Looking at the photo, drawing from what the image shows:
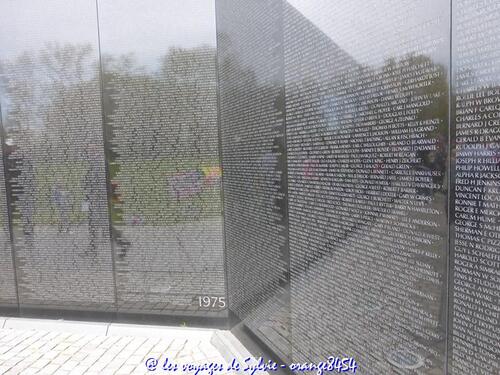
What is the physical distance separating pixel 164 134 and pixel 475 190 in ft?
12.8

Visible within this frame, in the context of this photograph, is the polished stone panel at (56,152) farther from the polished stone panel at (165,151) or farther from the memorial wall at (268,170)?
the polished stone panel at (165,151)

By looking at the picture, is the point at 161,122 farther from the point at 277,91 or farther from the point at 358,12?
the point at 358,12

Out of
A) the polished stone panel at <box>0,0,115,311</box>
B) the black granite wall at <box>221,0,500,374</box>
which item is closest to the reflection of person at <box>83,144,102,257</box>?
the polished stone panel at <box>0,0,115,311</box>

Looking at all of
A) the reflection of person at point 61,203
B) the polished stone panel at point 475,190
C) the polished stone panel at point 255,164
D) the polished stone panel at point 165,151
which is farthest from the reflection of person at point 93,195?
the polished stone panel at point 475,190

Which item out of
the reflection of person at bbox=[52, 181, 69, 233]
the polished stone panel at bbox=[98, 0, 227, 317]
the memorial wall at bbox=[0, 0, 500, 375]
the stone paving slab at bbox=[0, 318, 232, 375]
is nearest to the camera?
the memorial wall at bbox=[0, 0, 500, 375]

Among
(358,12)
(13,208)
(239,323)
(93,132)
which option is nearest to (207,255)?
(239,323)

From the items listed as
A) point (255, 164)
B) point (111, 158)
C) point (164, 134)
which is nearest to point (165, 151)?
point (164, 134)

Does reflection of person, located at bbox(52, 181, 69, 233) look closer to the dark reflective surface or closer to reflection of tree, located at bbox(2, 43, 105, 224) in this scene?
reflection of tree, located at bbox(2, 43, 105, 224)

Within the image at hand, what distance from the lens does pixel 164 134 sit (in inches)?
198

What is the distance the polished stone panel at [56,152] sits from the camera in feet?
17.2

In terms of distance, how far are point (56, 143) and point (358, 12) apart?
4.44 m

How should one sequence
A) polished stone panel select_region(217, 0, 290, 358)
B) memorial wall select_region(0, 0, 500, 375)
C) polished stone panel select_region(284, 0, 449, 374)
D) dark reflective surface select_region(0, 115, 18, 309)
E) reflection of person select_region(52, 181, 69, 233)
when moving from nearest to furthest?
memorial wall select_region(0, 0, 500, 375)
polished stone panel select_region(284, 0, 449, 374)
polished stone panel select_region(217, 0, 290, 358)
reflection of person select_region(52, 181, 69, 233)
dark reflective surface select_region(0, 115, 18, 309)

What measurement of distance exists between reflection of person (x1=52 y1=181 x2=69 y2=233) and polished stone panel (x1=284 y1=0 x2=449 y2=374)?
3512 millimetres

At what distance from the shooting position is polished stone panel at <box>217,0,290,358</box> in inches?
144
